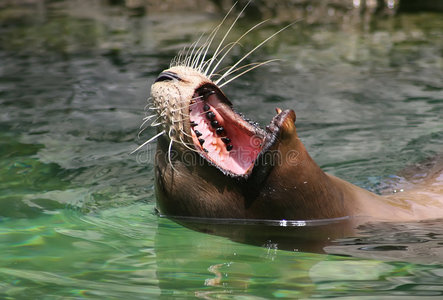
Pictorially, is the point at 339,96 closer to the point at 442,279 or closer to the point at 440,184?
the point at 440,184

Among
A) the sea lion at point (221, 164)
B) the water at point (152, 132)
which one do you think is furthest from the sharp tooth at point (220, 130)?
the water at point (152, 132)

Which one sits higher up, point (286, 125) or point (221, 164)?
point (286, 125)

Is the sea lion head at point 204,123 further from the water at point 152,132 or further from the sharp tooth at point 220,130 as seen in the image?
the water at point 152,132

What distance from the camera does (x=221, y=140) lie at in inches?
160

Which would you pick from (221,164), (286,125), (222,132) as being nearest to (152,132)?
(222,132)

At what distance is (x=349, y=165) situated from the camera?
5785 mm

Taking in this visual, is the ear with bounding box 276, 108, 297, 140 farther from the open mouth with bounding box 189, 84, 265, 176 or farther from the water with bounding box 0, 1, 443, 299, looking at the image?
the water with bounding box 0, 1, 443, 299

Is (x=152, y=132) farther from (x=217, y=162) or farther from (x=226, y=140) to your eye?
(x=217, y=162)

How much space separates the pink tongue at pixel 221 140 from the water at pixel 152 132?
1.38 feet

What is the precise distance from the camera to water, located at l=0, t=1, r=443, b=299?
11.1ft

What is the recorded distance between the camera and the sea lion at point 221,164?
387cm

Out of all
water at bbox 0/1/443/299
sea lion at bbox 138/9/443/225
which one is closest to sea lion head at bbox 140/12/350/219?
sea lion at bbox 138/9/443/225

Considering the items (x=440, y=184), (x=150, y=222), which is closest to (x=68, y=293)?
(x=150, y=222)

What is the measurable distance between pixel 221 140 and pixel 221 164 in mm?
164
